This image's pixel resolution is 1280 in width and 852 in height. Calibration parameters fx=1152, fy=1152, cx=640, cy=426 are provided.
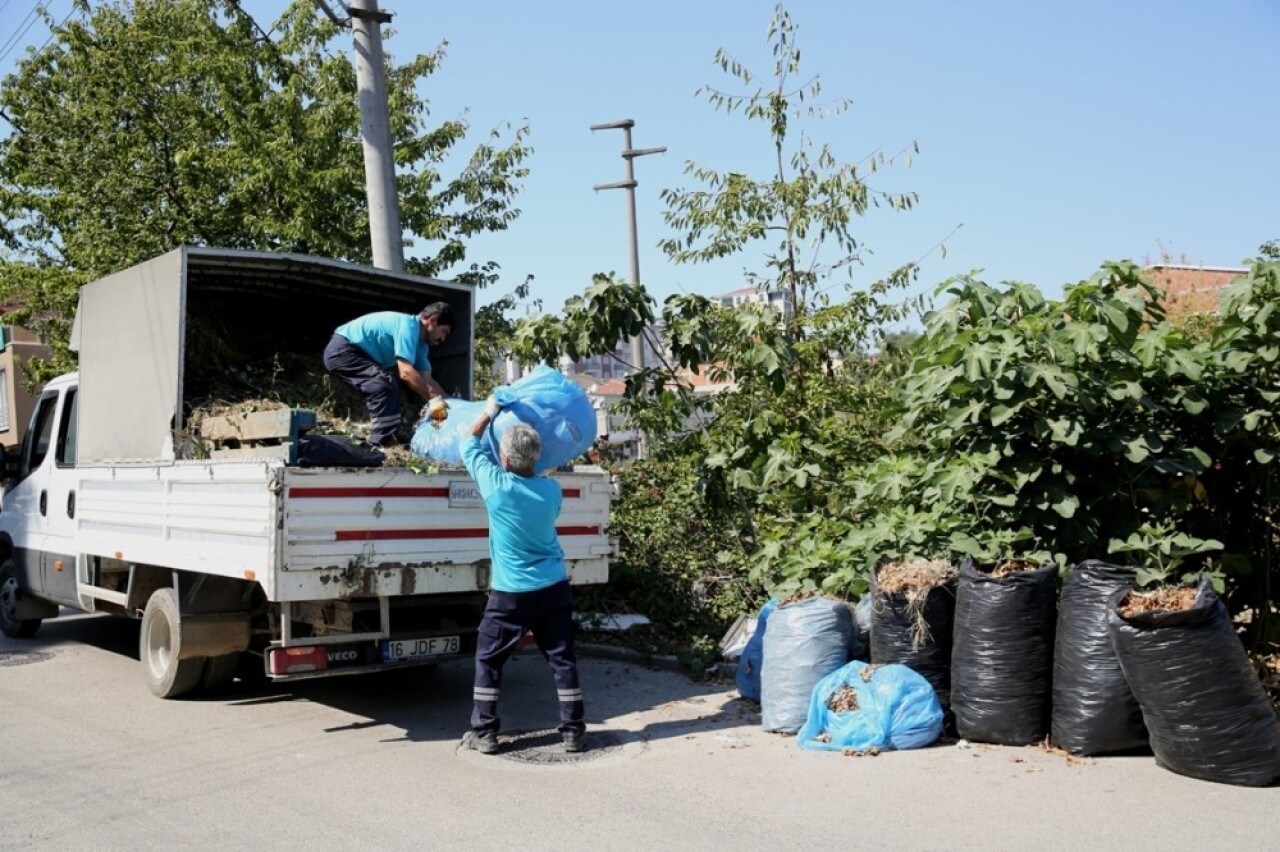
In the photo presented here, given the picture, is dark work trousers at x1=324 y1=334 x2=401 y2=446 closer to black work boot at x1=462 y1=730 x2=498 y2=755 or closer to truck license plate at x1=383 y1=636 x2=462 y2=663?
truck license plate at x1=383 y1=636 x2=462 y2=663

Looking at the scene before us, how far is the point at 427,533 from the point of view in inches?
265

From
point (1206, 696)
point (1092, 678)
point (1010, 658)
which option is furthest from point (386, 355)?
point (1206, 696)

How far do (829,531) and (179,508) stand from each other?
419cm

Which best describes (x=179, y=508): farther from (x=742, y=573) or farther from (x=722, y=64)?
(x=722, y=64)

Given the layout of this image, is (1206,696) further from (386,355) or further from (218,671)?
(218,671)

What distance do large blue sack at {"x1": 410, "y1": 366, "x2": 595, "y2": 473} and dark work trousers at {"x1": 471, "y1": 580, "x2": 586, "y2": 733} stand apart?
74cm

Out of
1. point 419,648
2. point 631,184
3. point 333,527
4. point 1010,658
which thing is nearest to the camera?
point 1010,658

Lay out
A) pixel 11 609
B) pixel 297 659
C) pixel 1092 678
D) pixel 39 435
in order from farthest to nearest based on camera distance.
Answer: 1. pixel 11 609
2. pixel 39 435
3. pixel 297 659
4. pixel 1092 678

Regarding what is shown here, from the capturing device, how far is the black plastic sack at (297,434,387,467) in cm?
665

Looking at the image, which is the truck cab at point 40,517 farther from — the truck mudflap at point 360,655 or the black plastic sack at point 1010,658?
the black plastic sack at point 1010,658

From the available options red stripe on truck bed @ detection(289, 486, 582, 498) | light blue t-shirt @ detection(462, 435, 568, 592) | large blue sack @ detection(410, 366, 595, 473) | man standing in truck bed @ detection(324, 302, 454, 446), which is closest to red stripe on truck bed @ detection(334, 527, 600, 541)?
red stripe on truck bed @ detection(289, 486, 582, 498)

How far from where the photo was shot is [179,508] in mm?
7129

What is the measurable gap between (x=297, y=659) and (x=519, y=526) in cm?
151

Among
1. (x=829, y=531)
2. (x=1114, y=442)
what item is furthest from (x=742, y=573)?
(x=1114, y=442)
